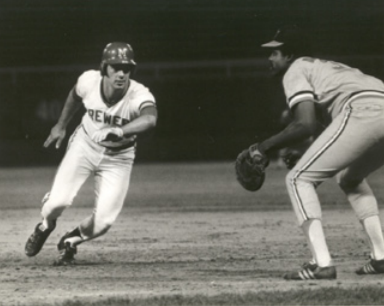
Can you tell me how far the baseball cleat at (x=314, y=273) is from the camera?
5.42 metres

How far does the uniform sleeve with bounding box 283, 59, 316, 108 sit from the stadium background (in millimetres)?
15182

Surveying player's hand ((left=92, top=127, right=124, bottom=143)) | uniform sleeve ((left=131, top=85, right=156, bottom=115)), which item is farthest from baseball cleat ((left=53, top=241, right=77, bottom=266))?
uniform sleeve ((left=131, top=85, right=156, bottom=115))

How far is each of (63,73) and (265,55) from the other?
18.0ft

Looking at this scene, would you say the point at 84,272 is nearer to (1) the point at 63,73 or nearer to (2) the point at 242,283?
(2) the point at 242,283

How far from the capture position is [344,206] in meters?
11.1

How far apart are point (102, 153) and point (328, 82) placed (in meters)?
1.96

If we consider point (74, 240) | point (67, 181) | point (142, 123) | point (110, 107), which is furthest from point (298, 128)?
point (74, 240)

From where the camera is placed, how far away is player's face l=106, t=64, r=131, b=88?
646 cm

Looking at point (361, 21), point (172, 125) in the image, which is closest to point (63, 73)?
point (172, 125)

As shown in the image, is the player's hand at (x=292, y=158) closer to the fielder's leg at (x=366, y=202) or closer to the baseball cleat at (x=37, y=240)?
the fielder's leg at (x=366, y=202)

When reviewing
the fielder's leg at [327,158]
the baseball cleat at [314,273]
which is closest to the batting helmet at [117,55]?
the fielder's leg at [327,158]

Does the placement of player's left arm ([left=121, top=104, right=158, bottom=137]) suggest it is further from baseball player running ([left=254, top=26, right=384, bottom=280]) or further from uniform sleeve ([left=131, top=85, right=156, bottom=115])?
baseball player running ([left=254, top=26, right=384, bottom=280])

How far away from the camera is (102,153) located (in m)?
6.66

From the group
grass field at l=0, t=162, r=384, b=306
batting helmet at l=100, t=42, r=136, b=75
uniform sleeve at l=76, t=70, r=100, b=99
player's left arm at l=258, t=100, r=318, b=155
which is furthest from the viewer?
uniform sleeve at l=76, t=70, r=100, b=99
